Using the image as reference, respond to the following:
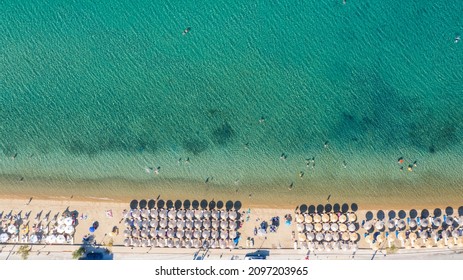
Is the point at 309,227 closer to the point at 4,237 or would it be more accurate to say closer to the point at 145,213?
the point at 145,213

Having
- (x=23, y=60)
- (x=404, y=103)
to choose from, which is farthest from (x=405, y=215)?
(x=23, y=60)

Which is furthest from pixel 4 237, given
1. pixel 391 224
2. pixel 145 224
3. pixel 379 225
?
pixel 391 224

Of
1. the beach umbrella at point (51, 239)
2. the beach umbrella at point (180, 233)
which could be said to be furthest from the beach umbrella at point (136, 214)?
the beach umbrella at point (51, 239)

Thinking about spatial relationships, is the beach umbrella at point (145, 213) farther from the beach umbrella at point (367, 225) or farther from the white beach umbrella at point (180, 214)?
the beach umbrella at point (367, 225)

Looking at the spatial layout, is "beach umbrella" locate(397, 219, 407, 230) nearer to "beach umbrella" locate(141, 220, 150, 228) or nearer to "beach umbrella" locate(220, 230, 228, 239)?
"beach umbrella" locate(220, 230, 228, 239)
